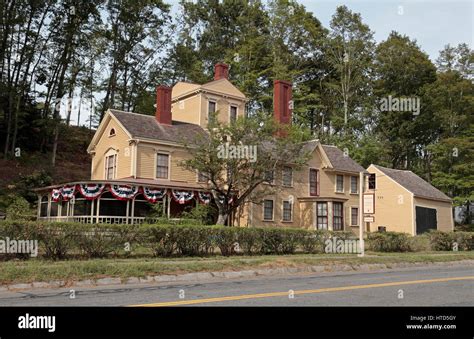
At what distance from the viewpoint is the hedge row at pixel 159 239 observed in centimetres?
1559

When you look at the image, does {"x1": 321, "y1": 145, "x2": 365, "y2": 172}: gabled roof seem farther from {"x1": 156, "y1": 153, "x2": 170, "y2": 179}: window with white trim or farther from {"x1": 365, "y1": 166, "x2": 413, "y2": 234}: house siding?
{"x1": 156, "y1": 153, "x2": 170, "y2": 179}: window with white trim

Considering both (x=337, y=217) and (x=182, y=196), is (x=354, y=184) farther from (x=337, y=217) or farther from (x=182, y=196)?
(x=182, y=196)

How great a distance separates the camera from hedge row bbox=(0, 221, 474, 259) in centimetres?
1559

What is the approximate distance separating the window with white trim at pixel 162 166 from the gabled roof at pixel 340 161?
13.3 metres

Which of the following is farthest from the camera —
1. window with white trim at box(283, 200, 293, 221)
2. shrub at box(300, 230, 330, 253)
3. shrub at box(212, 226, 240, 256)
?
window with white trim at box(283, 200, 293, 221)

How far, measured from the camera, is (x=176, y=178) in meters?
32.1

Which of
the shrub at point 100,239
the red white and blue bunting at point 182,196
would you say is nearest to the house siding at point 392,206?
the red white and blue bunting at point 182,196

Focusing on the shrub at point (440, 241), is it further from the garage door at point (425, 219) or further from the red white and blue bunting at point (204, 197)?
the red white and blue bunting at point (204, 197)

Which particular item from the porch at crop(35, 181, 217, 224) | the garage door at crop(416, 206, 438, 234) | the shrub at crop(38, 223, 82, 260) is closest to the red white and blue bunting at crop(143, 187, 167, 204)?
the porch at crop(35, 181, 217, 224)

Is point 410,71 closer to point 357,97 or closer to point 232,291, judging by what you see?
point 357,97

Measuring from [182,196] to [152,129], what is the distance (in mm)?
5763

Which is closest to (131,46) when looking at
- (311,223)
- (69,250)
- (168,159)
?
(168,159)

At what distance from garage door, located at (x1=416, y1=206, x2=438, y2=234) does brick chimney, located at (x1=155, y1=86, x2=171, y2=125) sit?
21.3 metres

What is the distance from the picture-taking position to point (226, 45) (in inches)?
2360
